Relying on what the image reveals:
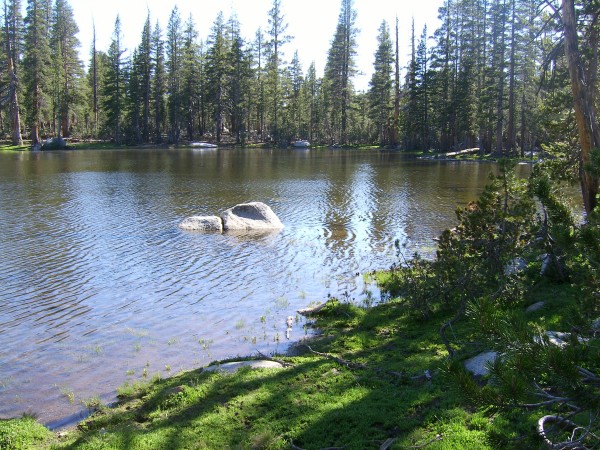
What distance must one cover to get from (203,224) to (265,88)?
63.6m

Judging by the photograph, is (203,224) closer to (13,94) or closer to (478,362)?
(478,362)

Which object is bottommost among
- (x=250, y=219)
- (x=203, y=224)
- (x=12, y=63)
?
(x=203, y=224)

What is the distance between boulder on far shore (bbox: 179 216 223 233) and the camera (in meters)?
18.8

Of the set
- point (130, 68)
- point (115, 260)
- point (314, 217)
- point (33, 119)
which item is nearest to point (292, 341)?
point (115, 260)

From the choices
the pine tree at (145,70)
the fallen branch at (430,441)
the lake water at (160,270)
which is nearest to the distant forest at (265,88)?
the pine tree at (145,70)

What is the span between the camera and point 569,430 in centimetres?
436

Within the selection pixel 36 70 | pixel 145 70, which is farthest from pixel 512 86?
pixel 36 70

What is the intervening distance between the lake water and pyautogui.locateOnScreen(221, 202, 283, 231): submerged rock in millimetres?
856

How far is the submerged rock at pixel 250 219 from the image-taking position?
62.5ft

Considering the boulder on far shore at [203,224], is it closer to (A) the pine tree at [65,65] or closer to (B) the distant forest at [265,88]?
(B) the distant forest at [265,88]

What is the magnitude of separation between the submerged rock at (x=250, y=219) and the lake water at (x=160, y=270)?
856mm

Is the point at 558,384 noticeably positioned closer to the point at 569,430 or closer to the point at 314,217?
the point at 569,430

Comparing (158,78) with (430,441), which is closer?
(430,441)

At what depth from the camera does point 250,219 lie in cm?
1952
